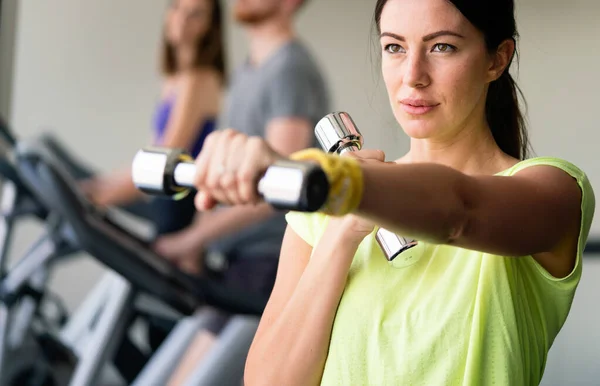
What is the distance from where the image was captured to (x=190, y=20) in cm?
295

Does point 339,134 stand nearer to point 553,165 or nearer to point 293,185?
point 553,165

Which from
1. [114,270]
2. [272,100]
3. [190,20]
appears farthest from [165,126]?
[114,270]

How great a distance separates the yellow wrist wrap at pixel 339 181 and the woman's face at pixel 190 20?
8.06ft

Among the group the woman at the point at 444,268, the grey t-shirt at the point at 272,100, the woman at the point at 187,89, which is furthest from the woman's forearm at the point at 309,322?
the woman at the point at 187,89

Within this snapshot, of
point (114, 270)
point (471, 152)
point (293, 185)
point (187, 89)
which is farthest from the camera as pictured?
point (187, 89)

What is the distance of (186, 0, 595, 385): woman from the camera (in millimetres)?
740

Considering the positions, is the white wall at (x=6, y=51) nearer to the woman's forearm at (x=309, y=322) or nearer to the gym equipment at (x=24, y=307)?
the gym equipment at (x=24, y=307)

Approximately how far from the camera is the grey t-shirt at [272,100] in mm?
2195

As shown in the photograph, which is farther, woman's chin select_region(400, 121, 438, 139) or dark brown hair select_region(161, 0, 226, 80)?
dark brown hair select_region(161, 0, 226, 80)

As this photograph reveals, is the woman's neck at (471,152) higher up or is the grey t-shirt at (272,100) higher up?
the woman's neck at (471,152)

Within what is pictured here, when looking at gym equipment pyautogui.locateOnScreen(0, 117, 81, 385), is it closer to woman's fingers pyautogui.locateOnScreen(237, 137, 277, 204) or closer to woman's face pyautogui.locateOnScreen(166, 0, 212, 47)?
woman's face pyautogui.locateOnScreen(166, 0, 212, 47)

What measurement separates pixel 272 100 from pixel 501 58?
1.43m

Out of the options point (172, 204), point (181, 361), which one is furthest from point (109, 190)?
point (181, 361)

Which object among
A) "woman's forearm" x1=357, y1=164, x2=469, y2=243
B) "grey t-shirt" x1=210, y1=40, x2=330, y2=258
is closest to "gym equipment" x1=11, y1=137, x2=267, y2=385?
"grey t-shirt" x1=210, y1=40, x2=330, y2=258
